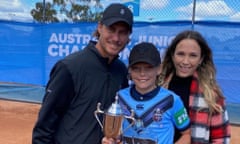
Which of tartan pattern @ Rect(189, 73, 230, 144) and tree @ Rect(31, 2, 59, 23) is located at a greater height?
tree @ Rect(31, 2, 59, 23)

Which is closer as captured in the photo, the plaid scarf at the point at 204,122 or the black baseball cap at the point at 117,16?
the black baseball cap at the point at 117,16

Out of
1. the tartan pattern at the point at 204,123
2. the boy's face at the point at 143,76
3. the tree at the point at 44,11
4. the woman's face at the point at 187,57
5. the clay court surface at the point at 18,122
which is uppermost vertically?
the tree at the point at 44,11

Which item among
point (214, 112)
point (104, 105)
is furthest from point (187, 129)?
point (104, 105)

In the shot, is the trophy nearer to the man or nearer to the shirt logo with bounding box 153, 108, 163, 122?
the man

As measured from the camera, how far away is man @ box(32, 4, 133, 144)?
81.4 inches

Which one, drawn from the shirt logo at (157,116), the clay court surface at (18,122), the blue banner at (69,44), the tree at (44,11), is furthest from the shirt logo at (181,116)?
the tree at (44,11)

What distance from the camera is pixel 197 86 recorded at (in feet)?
7.96

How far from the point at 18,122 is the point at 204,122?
5647 mm

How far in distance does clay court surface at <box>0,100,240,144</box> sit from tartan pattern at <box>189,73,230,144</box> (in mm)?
4168

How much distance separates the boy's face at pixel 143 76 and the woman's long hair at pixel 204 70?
0.30 m

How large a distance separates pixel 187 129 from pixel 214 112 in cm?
20

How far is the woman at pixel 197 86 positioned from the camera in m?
2.36

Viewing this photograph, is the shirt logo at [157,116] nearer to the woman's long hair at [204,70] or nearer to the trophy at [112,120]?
the trophy at [112,120]

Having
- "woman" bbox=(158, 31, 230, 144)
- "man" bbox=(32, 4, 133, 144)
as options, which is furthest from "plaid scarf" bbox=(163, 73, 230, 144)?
"man" bbox=(32, 4, 133, 144)
